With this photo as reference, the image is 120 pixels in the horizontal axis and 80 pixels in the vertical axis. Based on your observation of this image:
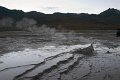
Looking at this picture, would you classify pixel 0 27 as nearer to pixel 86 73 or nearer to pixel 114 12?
pixel 86 73

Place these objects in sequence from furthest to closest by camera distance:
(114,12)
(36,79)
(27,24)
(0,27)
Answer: (114,12), (0,27), (27,24), (36,79)

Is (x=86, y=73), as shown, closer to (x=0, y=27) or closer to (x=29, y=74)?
(x=29, y=74)

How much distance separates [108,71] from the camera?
11.6m

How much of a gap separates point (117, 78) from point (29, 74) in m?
3.85

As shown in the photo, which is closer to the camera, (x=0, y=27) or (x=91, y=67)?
(x=91, y=67)

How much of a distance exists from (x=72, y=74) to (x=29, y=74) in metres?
1.99

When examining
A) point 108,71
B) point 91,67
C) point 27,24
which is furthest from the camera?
point 27,24

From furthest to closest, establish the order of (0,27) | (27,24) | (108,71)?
(0,27)
(27,24)
(108,71)

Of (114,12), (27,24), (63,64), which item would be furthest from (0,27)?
(114,12)

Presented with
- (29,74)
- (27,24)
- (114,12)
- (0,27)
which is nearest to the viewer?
(29,74)

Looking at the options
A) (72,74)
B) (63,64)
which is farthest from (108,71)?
(63,64)

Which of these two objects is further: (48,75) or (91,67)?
(91,67)

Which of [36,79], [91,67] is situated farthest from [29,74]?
[91,67]

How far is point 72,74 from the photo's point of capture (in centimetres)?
1105
